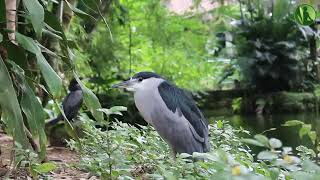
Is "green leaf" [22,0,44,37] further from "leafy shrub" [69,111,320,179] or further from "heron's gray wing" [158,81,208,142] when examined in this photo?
"heron's gray wing" [158,81,208,142]

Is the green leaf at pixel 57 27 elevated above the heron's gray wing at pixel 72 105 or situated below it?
above

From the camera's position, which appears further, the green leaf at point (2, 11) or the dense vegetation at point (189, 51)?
the dense vegetation at point (189, 51)

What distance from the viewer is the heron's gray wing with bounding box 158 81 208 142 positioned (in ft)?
8.30

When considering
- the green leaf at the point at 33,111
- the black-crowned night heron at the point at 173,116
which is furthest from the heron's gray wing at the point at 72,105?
the green leaf at the point at 33,111

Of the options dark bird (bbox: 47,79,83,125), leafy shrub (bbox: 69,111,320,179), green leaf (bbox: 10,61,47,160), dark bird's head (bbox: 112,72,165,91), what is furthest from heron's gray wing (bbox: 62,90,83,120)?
green leaf (bbox: 10,61,47,160)

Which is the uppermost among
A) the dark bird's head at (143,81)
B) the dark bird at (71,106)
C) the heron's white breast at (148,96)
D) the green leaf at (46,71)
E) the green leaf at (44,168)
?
the green leaf at (46,71)

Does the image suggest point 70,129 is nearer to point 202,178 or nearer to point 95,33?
point 202,178

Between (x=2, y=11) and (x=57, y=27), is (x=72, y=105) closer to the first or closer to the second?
(x=57, y=27)

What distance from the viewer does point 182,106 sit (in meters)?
2.55

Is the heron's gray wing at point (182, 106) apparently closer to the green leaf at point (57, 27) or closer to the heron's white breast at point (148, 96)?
the heron's white breast at point (148, 96)

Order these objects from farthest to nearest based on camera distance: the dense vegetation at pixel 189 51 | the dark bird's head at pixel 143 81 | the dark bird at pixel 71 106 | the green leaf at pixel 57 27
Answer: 1. the dense vegetation at pixel 189 51
2. the dark bird at pixel 71 106
3. the dark bird's head at pixel 143 81
4. the green leaf at pixel 57 27

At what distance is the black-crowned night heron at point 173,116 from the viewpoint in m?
2.51

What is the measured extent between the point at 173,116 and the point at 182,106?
0.22 ft

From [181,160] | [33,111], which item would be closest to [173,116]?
[181,160]
